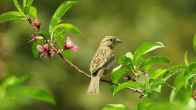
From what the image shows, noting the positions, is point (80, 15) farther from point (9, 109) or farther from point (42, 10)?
point (9, 109)

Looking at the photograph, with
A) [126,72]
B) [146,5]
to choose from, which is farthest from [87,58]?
[126,72]

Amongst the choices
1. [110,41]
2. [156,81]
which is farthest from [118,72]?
[110,41]

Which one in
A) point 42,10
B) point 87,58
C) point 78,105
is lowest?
point 78,105

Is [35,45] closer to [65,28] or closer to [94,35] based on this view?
[65,28]

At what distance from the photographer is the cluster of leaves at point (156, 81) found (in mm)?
2430

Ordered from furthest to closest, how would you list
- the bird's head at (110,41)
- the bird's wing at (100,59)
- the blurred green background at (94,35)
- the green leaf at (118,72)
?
the blurred green background at (94,35) → the bird's head at (110,41) → the bird's wing at (100,59) → the green leaf at (118,72)

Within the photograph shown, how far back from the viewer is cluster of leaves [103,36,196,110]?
2.43 metres

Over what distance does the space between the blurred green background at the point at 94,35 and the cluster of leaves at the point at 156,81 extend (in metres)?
7.66

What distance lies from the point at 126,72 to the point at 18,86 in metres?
1.00

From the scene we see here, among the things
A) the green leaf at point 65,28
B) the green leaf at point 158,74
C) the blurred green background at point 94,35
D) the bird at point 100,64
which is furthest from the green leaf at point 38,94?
the blurred green background at point 94,35

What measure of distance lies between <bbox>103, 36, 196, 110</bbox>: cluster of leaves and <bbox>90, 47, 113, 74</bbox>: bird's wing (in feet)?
3.09

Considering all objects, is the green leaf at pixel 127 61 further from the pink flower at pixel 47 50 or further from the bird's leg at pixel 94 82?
the bird's leg at pixel 94 82

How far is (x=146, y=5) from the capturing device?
15.8 metres

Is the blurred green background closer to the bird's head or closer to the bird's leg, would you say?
the bird's head
